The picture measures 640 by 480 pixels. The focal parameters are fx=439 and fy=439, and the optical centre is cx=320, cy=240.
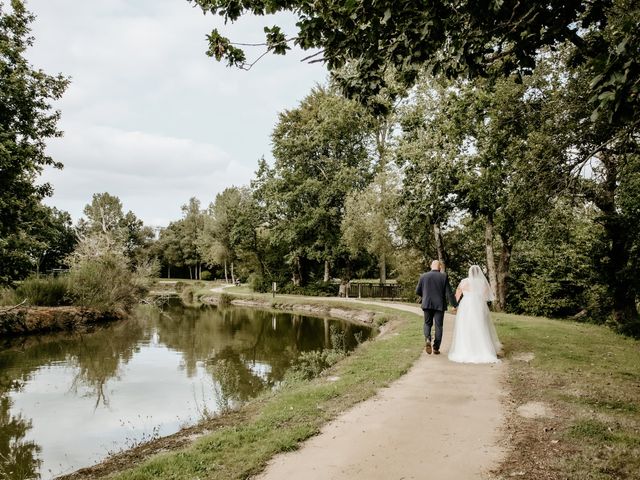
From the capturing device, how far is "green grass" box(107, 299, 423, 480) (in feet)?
14.6

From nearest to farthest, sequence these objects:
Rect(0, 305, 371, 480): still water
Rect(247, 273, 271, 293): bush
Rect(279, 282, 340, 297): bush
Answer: Rect(0, 305, 371, 480): still water → Rect(279, 282, 340, 297): bush → Rect(247, 273, 271, 293): bush

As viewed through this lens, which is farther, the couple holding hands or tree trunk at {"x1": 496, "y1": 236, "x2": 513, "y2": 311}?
tree trunk at {"x1": 496, "y1": 236, "x2": 513, "y2": 311}

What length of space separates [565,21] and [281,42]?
3007 mm

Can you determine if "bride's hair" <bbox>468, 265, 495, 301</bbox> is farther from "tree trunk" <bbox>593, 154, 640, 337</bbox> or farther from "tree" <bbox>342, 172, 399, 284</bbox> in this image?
"tree" <bbox>342, 172, 399, 284</bbox>

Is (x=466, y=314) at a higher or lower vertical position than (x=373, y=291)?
higher

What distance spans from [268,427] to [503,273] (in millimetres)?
18031

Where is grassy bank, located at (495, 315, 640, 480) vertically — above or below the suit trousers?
below

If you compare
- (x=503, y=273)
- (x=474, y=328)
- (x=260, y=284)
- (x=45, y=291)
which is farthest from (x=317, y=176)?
(x=474, y=328)

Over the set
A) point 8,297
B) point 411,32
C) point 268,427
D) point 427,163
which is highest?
point 427,163

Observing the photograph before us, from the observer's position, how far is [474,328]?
30.6ft

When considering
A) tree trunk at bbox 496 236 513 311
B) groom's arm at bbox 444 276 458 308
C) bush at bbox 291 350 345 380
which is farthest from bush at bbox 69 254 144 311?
tree trunk at bbox 496 236 513 311

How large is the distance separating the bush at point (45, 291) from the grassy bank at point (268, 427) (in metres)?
16.9

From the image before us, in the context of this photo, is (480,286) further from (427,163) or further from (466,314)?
(427,163)

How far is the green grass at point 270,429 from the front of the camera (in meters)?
4.46
